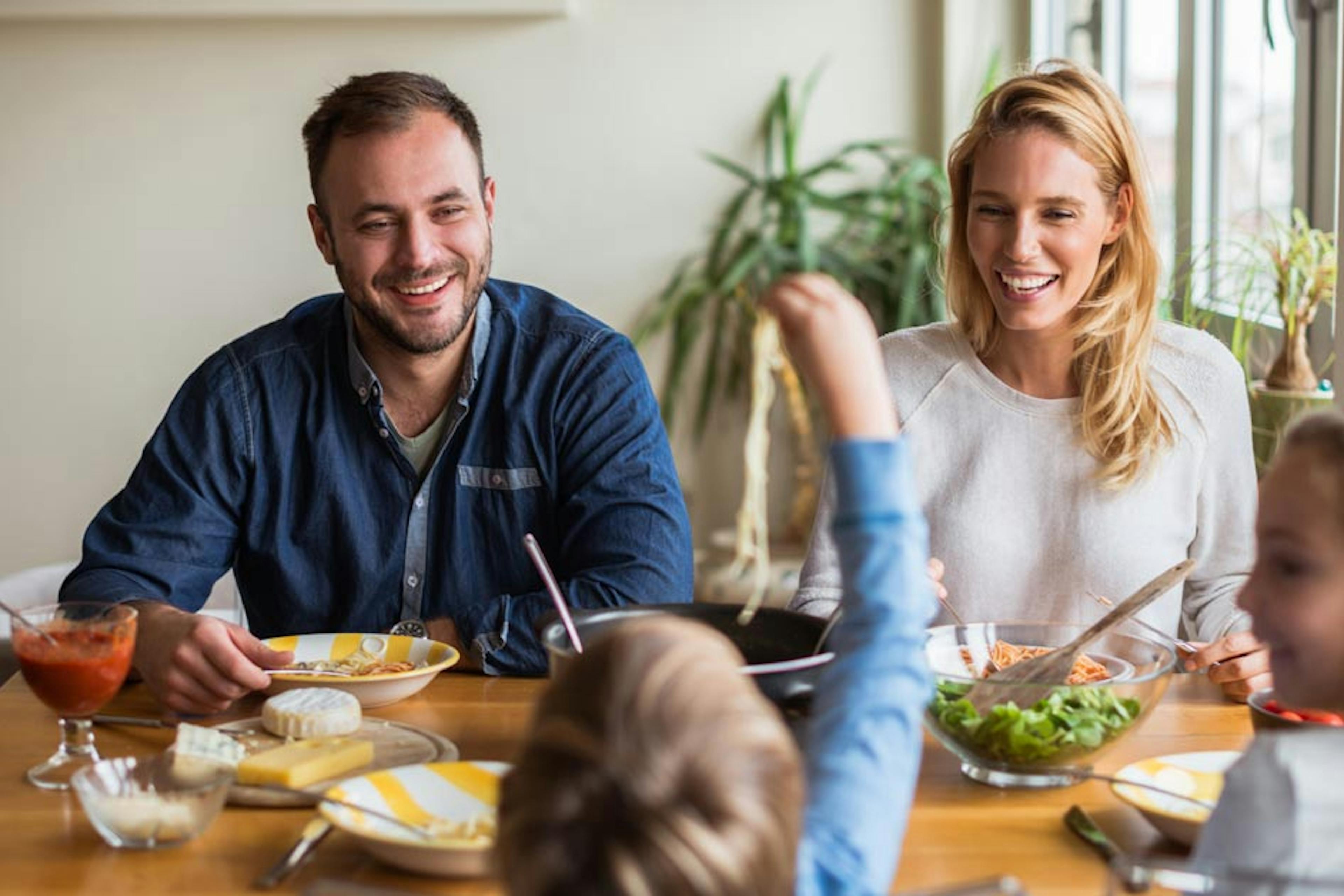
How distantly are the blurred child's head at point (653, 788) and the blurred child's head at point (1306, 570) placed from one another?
0.50 metres

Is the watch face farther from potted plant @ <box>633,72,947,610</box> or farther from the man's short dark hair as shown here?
potted plant @ <box>633,72,947,610</box>

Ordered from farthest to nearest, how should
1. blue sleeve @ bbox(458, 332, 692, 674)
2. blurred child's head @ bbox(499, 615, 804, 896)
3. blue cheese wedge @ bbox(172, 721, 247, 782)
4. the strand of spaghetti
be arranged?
the strand of spaghetti, blue sleeve @ bbox(458, 332, 692, 674), blue cheese wedge @ bbox(172, 721, 247, 782), blurred child's head @ bbox(499, 615, 804, 896)

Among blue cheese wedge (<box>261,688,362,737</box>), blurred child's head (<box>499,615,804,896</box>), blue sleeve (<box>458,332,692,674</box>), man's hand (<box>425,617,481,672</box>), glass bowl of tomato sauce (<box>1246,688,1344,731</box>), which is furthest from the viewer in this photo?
blue sleeve (<box>458,332,692,674</box>)

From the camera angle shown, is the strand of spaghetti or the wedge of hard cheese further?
the strand of spaghetti

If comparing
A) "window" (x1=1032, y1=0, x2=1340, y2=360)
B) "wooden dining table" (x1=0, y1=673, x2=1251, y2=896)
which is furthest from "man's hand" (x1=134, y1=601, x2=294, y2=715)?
"window" (x1=1032, y1=0, x2=1340, y2=360)

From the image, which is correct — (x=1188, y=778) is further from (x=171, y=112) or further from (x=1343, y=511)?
(x=171, y=112)

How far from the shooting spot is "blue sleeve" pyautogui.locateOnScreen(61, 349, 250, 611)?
208 centimetres

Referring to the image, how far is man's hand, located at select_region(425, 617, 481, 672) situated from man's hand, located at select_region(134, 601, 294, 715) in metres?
0.25

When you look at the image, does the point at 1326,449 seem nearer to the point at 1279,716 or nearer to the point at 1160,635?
the point at 1279,716

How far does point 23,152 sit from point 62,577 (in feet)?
4.50

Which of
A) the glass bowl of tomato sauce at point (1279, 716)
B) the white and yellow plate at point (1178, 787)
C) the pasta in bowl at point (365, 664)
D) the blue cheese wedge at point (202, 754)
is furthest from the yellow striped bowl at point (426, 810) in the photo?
the glass bowl of tomato sauce at point (1279, 716)

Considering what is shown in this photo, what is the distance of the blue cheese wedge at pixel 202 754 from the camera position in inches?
51.8

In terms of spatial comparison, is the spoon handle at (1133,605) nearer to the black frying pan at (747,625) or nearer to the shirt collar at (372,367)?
the black frying pan at (747,625)

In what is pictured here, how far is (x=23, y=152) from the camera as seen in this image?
14.2 ft
